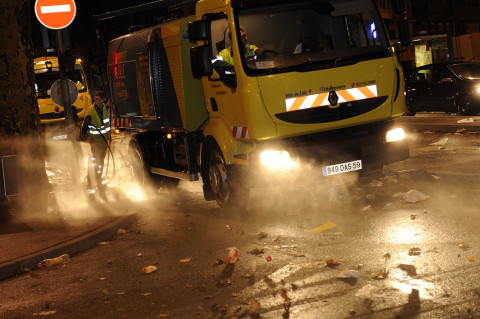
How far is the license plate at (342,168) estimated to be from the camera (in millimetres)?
8891

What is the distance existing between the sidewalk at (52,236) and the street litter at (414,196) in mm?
1055

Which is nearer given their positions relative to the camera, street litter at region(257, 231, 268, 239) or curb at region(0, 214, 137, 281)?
curb at region(0, 214, 137, 281)

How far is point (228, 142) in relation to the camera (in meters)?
9.18

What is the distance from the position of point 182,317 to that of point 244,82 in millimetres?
3928

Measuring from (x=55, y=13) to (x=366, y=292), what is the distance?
759 cm

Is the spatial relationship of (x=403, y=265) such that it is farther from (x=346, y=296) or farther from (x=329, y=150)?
(x=329, y=150)

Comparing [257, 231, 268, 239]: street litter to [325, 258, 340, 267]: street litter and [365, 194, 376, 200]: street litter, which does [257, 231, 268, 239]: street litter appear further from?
[365, 194, 376, 200]: street litter

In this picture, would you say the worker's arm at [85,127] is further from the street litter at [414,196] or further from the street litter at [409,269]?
the street litter at [409,269]

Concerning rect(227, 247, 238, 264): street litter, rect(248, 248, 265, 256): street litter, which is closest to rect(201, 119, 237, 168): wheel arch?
rect(248, 248, 265, 256): street litter

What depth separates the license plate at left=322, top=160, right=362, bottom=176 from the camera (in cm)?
889

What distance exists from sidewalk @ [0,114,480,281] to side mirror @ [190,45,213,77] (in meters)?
2.17

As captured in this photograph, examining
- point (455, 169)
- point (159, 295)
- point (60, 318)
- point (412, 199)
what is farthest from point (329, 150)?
point (60, 318)

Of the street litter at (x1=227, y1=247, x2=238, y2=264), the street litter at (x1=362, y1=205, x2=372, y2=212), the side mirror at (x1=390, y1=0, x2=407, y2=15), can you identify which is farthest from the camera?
the side mirror at (x1=390, y1=0, x2=407, y2=15)

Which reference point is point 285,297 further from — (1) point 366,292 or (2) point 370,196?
(2) point 370,196
